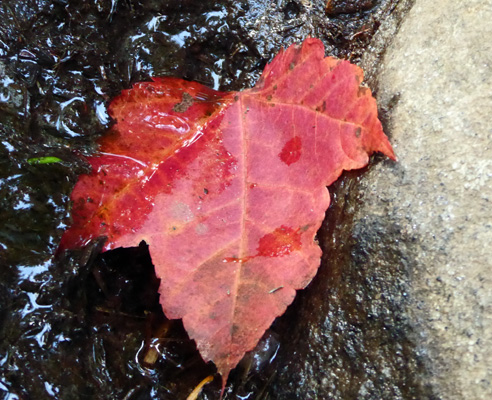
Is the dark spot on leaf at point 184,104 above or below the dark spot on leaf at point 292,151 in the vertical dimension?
above

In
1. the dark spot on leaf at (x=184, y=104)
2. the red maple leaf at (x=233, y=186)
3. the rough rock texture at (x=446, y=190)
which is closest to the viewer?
the rough rock texture at (x=446, y=190)

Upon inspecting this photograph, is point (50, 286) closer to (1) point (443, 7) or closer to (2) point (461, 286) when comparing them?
(2) point (461, 286)

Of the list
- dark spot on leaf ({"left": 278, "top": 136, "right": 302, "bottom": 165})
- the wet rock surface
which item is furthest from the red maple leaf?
the wet rock surface

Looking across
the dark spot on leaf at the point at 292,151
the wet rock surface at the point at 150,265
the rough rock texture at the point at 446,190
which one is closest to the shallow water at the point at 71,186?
the wet rock surface at the point at 150,265

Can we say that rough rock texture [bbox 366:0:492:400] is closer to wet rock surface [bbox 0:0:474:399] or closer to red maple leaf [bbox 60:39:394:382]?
wet rock surface [bbox 0:0:474:399]

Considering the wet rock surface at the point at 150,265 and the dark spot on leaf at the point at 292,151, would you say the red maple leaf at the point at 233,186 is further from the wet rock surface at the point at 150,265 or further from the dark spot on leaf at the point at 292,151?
the wet rock surface at the point at 150,265
